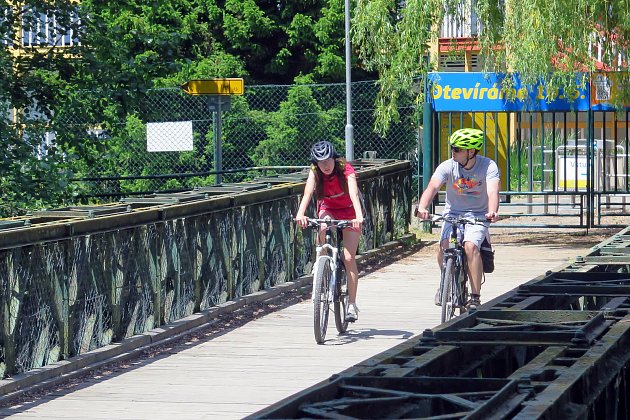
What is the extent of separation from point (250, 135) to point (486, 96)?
7.05 meters

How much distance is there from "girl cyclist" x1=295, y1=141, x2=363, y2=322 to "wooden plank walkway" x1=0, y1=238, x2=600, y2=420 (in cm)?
57

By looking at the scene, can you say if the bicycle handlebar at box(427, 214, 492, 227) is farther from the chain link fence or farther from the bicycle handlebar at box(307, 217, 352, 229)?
the chain link fence

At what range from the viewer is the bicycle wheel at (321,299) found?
10906 mm

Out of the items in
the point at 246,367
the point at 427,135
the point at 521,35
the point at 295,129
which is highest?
the point at 521,35

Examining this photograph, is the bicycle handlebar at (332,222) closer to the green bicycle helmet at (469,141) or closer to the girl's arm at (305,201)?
the girl's arm at (305,201)

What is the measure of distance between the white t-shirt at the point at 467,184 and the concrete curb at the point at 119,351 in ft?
8.09

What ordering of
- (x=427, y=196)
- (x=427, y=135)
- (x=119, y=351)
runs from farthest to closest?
(x=427, y=135) < (x=427, y=196) < (x=119, y=351)

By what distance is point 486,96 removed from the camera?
2175 cm

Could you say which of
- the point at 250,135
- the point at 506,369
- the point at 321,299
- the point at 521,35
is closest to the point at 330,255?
the point at 321,299

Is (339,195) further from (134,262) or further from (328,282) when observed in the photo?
(134,262)

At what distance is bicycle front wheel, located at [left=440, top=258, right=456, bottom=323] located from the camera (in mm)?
10591

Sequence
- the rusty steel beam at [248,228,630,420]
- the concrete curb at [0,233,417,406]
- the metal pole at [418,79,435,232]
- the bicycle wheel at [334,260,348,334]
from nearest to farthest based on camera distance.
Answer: the rusty steel beam at [248,228,630,420]
the concrete curb at [0,233,417,406]
the bicycle wheel at [334,260,348,334]
the metal pole at [418,79,435,232]

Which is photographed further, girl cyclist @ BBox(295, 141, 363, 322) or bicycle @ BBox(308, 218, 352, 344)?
girl cyclist @ BBox(295, 141, 363, 322)

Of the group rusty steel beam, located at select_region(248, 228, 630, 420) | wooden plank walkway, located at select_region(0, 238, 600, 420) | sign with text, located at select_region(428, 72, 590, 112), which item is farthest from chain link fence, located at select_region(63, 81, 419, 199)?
rusty steel beam, located at select_region(248, 228, 630, 420)
